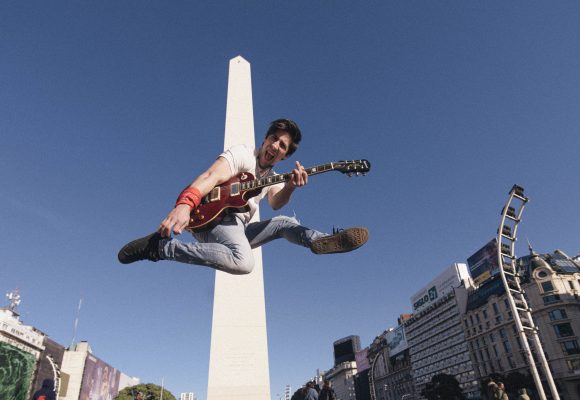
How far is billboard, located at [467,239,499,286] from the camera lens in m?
64.8

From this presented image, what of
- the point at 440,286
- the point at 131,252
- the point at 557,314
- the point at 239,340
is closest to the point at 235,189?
the point at 131,252

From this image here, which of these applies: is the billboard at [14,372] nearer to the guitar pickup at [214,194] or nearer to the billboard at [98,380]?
the billboard at [98,380]

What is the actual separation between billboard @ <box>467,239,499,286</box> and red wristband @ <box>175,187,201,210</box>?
229 feet

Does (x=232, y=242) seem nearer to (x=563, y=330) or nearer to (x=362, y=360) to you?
(x=563, y=330)

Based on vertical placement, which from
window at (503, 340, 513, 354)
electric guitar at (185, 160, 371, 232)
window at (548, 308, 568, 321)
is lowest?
electric guitar at (185, 160, 371, 232)

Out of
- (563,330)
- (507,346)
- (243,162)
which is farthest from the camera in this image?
(507,346)

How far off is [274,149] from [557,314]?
5895cm

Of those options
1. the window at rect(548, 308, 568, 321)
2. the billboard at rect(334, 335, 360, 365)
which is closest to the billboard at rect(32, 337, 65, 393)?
the window at rect(548, 308, 568, 321)

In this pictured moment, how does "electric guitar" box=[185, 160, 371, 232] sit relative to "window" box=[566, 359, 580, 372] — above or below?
below

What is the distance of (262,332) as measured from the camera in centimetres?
863

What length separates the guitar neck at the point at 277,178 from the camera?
3.02 metres

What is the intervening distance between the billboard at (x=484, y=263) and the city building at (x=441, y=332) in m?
2.92

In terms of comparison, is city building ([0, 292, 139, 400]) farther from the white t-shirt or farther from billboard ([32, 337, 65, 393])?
the white t-shirt

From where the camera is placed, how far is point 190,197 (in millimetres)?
2648
